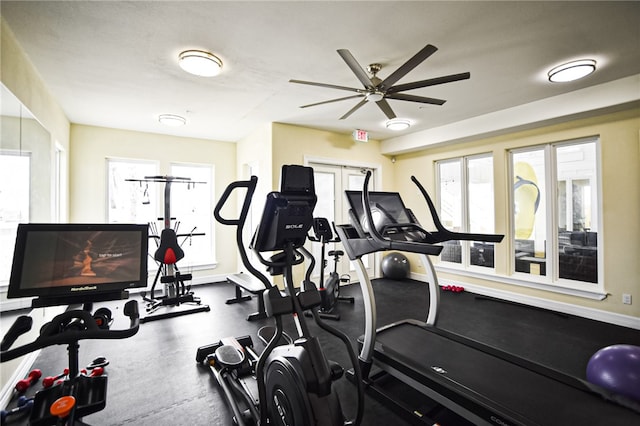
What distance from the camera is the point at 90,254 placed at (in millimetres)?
1634

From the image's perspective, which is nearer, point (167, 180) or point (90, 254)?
point (90, 254)

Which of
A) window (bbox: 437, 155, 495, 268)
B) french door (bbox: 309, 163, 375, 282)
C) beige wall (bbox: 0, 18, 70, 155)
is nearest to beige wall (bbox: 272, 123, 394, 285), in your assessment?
french door (bbox: 309, 163, 375, 282)

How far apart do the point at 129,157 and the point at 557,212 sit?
6.65 metres

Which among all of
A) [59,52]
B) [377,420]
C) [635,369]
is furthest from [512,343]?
[59,52]

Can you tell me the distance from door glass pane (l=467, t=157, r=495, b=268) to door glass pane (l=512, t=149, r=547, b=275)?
354mm

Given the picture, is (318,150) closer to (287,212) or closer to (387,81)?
(387,81)

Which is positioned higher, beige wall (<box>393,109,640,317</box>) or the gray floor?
beige wall (<box>393,109,640,317</box>)

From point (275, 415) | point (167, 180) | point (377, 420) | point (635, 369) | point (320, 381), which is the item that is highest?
point (167, 180)

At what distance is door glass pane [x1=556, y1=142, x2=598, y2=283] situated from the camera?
3744 mm

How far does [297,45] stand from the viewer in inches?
96.9

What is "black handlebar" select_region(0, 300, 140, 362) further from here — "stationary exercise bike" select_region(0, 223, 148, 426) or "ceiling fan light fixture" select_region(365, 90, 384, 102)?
"ceiling fan light fixture" select_region(365, 90, 384, 102)

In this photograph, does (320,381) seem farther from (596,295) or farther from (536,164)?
(536,164)

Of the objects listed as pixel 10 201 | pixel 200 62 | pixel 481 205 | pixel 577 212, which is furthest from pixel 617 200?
pixel 10 201

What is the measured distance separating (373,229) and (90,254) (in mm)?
1770
